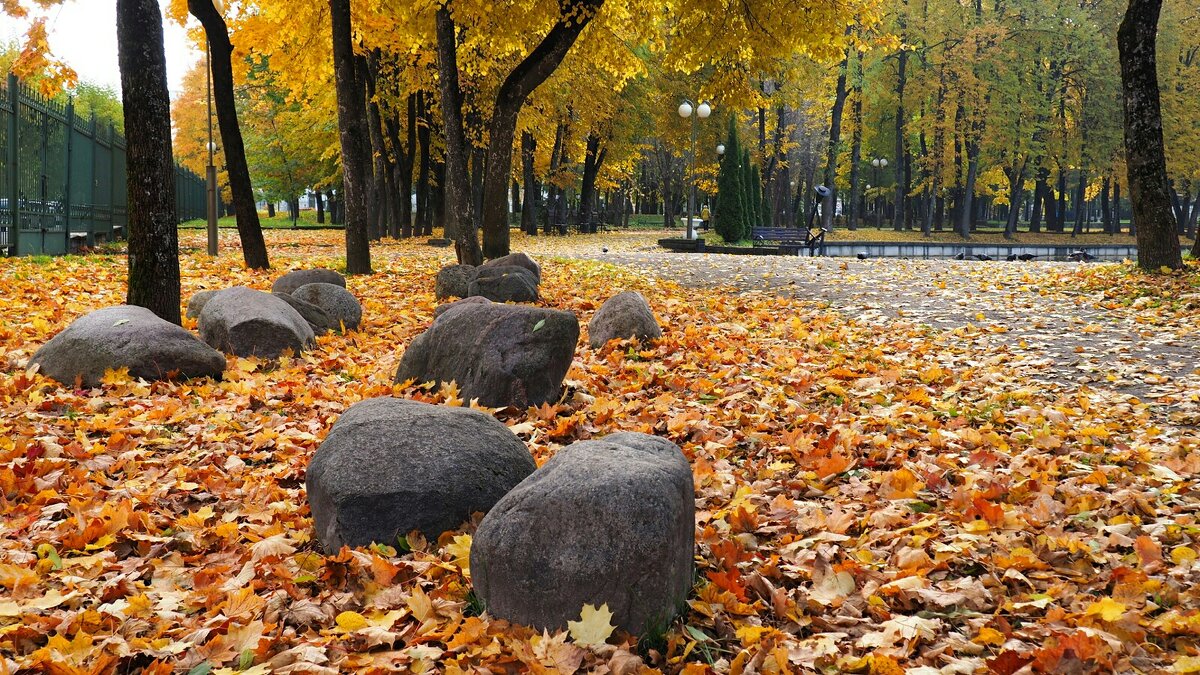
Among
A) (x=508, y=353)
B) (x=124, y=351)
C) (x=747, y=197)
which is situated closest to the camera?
(x=508, y=353)

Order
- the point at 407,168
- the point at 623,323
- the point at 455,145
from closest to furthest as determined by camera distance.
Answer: the point at 623,323, the point at 455,145, the point at 407,168

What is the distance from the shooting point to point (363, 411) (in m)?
4.42

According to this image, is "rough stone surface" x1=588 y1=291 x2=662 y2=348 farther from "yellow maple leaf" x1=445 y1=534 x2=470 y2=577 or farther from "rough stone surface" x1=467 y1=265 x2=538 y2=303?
"yellow maple leaf" x1=445 y1=534 x2=470 y2=577

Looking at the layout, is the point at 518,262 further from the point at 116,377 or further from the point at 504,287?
the point at 116,377

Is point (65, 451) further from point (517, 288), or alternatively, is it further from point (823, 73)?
point (823, 73)

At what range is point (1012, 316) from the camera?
1030 cm

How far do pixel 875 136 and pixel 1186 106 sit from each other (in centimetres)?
1704

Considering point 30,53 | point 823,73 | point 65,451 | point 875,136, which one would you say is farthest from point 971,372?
point 875,136

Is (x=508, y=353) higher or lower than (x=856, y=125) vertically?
lower

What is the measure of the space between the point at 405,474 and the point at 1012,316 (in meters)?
8.57

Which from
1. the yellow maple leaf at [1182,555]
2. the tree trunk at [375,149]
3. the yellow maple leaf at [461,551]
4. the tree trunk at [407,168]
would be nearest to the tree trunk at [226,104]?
the tree trunk at [375,149]

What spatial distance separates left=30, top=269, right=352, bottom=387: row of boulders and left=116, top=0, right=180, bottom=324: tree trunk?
481mm

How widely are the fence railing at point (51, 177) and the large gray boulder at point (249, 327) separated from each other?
29.5ft

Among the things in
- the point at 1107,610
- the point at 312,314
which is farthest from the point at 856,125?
the point at 1107,610
